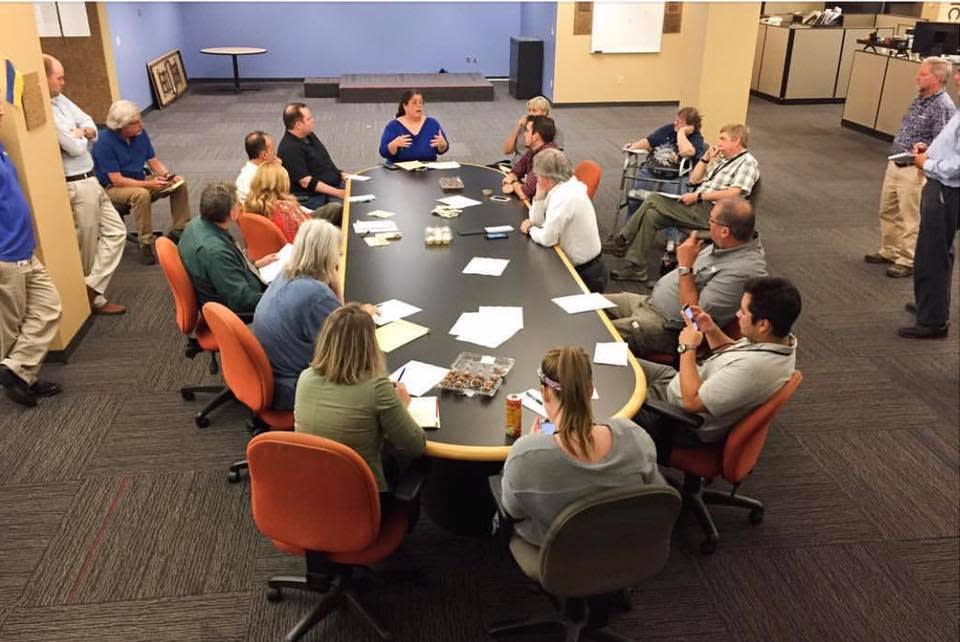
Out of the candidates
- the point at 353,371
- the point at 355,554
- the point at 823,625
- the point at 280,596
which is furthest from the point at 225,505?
the point at 823,625

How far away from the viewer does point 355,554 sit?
2453 millimetres

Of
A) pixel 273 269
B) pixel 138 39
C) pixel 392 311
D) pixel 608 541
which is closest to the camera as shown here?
pixel 608 541

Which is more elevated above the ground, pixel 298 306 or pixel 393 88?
pixel 298 306

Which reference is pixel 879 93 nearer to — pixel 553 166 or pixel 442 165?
pixel 442 165

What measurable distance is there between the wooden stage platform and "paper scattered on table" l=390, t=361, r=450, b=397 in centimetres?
1013

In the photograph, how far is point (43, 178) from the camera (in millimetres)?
4383

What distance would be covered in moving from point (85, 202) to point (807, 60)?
35.7 feet

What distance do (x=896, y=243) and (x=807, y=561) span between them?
12.4 feet

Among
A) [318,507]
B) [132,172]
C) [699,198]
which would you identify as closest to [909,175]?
[699,198]

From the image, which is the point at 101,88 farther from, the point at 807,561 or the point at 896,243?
the point at 807,561

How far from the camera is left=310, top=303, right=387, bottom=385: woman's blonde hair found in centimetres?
235

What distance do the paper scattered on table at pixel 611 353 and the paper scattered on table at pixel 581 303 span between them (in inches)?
13.0

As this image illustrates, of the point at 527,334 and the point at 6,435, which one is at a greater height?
the point at 527,334

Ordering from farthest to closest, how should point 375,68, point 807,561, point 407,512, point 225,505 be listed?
point 375,68, point 225,505, point 807,561, point 407,512
